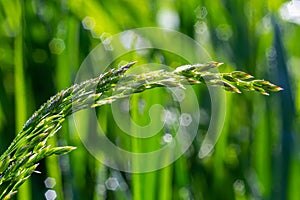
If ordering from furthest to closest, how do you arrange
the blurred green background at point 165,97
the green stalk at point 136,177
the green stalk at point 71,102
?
the blurred green background at point 165,97, the green stalk at point 136,177, the green stalk at point 71,102

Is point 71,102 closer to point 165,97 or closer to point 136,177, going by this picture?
point 136,177

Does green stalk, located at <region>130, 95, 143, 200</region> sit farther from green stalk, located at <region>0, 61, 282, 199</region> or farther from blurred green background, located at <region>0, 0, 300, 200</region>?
green stalk, located at <region>0, 61, 282, 199</region>

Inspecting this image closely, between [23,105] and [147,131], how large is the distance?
0.63ft

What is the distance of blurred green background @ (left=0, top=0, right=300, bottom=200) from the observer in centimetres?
84

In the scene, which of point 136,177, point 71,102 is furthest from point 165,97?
point 71,102

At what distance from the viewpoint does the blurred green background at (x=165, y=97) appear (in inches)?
33.2

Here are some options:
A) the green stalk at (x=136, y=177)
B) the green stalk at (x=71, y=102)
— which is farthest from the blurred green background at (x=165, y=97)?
the green stalk at (x=71, y=102)

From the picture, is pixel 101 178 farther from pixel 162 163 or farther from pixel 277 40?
pixel 277 40

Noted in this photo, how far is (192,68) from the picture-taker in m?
0.37

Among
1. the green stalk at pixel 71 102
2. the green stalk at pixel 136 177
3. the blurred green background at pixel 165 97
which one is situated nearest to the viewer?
A: the green stalk at pixel 71 102

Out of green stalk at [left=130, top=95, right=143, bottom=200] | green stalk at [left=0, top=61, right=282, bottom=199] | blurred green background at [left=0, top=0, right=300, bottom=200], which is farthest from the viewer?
blurred green background at [left=0, top=0, right=300, bottom=200]

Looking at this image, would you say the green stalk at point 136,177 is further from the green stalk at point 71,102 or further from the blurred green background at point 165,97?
the green stalk at point 71,102

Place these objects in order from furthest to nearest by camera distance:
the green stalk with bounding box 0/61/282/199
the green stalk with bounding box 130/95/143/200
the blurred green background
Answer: the blurred green background → the green stalk with bounding box 130/95/143/200 → the green stalk with bounding box 0/61/282/199

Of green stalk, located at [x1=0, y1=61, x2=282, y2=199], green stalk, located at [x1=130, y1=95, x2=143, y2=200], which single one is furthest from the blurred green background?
green stalk, located at [x1=0, y1=61, x2=282, y2=199]
